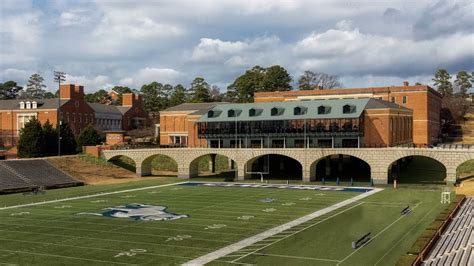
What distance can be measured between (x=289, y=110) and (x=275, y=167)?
40.5 ft

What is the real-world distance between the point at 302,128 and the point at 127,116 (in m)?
74.1

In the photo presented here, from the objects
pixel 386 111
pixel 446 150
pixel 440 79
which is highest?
pixel 440 79

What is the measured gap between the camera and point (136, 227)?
38688 mm

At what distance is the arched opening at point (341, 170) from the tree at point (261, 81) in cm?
4800

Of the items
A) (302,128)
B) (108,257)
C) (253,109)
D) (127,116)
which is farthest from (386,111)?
(127,116)

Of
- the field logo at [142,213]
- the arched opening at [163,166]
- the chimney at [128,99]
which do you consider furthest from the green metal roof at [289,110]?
the chimney at [128,99]

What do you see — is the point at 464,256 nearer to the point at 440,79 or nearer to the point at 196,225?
the point at 196,225

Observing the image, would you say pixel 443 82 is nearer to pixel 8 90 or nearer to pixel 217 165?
pixel 217 165

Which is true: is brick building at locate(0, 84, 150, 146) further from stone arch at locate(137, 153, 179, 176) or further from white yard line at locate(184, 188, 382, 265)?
white yard line at locate(184, 188, 382, 265)

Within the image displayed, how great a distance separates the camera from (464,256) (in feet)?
89.9

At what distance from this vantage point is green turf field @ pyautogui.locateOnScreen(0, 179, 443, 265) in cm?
2934

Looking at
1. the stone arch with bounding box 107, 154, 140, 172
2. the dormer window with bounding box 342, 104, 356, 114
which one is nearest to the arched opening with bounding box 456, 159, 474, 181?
the dormer window with bounding box 342, 104, 356, 114

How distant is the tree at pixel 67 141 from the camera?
297 ft

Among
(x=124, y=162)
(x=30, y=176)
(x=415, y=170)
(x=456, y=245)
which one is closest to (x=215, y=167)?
(x=124, y=162)
